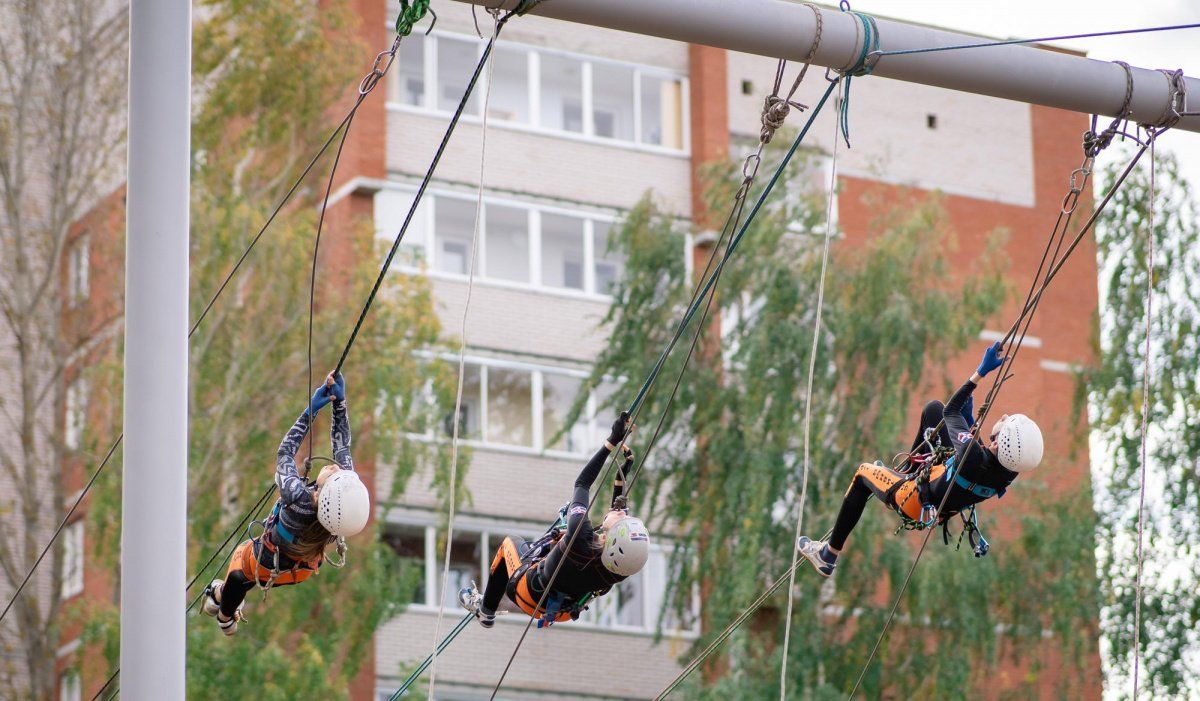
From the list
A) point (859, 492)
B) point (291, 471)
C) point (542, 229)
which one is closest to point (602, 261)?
point (542, 229)

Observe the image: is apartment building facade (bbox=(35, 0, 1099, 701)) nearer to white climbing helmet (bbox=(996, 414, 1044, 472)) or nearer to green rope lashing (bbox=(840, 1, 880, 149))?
white climbing helmet (bbox=(996, 414, 1044, 472))

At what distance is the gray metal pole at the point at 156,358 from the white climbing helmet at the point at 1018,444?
16.8 feet

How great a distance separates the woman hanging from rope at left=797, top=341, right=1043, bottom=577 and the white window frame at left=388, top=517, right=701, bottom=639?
17.8 metres

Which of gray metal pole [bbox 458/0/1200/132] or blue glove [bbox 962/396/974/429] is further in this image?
blue glove [bbox 962/396/974/429]

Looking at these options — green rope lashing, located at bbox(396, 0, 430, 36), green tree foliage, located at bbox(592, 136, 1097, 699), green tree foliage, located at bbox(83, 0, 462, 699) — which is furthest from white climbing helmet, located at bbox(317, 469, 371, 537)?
green tree foliage, located at bbox(592, 136, 1097, 699)

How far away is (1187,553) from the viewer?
101 feet

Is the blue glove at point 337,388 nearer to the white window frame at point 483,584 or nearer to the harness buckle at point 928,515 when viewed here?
the harness buckle at point 928,515

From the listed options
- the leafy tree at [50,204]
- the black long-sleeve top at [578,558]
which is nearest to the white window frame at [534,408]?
the leafy tree at [50,204]

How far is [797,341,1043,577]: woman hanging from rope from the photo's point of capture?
1362 centimetres

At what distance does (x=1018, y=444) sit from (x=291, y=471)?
448cm

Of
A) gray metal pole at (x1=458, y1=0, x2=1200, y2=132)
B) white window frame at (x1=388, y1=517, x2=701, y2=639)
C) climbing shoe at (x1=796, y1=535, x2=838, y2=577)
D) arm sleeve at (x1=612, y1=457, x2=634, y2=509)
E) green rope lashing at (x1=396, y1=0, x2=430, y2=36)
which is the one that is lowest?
white window frame at (x1=388, y1=517, x2=701, y2=639)

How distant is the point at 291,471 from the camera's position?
14.0 m

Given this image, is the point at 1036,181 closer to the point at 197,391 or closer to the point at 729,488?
the point at 729,488

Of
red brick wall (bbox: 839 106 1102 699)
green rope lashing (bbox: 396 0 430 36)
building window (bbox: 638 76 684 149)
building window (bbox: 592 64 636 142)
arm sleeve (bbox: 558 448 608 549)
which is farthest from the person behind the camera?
red brick wall (bbox: 839 106 1102 699)
